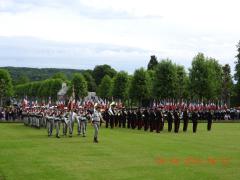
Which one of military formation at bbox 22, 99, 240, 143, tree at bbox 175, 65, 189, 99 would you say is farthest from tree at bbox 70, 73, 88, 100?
military formation at bbox 22, 99, 240, 143

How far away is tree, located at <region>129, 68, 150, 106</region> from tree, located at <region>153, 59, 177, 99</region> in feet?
21.4

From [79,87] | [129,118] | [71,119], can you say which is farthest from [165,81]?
[71,119]

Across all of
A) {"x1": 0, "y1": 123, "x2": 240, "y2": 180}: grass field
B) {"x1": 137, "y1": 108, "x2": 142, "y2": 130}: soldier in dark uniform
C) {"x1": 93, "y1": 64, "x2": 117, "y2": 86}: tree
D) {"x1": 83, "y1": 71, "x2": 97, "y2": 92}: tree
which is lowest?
{"x1": 0, "y1": 123, "x2": 240, "y2": 180}: grass field

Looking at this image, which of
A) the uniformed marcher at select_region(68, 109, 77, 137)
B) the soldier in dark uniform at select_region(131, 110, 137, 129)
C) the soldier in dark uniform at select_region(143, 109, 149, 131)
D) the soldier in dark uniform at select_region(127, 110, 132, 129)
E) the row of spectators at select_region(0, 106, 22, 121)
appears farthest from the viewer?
the row of spectators at select_region(0, 106, 22, 121)

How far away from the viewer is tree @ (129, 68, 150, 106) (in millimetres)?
100938

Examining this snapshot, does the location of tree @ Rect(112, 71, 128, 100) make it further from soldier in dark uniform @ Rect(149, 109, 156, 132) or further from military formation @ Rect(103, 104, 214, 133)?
soldier in dark uniform @ Rect(149, 109, 156, 132)

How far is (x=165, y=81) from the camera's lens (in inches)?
3681

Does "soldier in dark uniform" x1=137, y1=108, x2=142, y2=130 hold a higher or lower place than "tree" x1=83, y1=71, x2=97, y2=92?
lower

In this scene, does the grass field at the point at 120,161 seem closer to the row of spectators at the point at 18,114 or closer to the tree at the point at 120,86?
the row of spectators at the point at 18,114

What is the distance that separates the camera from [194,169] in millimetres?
18094

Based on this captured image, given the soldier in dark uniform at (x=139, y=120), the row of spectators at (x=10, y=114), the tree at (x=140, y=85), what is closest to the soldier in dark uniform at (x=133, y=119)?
the soldier in dark uniform at (x=139, y=120)

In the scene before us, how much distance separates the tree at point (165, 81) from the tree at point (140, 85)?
257 inches

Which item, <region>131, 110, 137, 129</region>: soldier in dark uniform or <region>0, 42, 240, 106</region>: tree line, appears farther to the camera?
<region>0, 42, 240, 106</region>: tree line

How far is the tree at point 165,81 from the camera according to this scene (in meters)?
93.3
